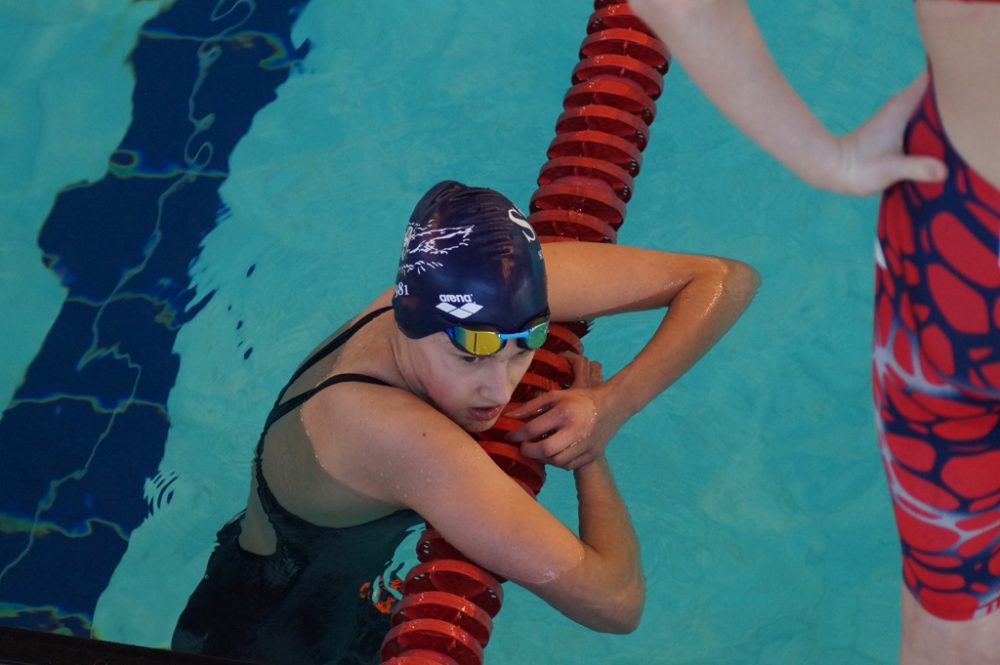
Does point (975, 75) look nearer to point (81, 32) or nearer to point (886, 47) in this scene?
point (886, 47)

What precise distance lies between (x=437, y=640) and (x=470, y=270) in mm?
718

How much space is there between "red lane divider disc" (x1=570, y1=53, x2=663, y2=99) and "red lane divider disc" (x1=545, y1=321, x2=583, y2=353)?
0.84 meters

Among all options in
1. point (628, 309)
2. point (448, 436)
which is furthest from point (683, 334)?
point (448, 436)

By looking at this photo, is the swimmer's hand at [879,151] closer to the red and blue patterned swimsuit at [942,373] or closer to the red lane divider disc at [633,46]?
the red and blue patterned swimsuit at [942,373]

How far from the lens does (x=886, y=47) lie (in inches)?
216

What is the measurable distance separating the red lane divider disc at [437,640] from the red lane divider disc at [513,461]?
385 millimetres

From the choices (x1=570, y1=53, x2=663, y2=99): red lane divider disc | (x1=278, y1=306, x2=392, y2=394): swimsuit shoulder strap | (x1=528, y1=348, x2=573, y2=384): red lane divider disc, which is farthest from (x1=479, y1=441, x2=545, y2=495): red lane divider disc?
(x1=570, y1=53, x2=663, y2=99): red lane divider disc

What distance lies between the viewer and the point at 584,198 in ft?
10.3

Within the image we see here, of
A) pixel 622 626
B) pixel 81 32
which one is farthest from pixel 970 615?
pixel 81 32

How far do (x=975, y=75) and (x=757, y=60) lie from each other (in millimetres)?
316

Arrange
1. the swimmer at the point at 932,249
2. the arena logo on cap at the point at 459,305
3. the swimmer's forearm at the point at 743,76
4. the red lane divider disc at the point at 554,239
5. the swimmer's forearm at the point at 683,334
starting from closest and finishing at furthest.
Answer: the swimmer at the point at 932,249 < the swimmer's forearm at the point at 743,76 < the arena logo on cap at the point at 459,305 < the swimmer's forearm at the point at 683,334 < the red lane divider disc at the point at 554,239

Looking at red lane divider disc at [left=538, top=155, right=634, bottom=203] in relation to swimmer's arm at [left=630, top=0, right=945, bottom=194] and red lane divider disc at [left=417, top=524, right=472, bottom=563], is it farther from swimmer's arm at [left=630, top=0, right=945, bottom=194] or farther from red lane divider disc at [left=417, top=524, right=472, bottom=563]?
swimmer's arm at [left=630, top=0, right=945, bottom=194]

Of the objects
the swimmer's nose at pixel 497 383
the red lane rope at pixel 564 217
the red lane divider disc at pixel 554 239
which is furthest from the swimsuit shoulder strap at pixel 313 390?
the red lane divider disc at pixel 554 239

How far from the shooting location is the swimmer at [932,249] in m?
1.53
